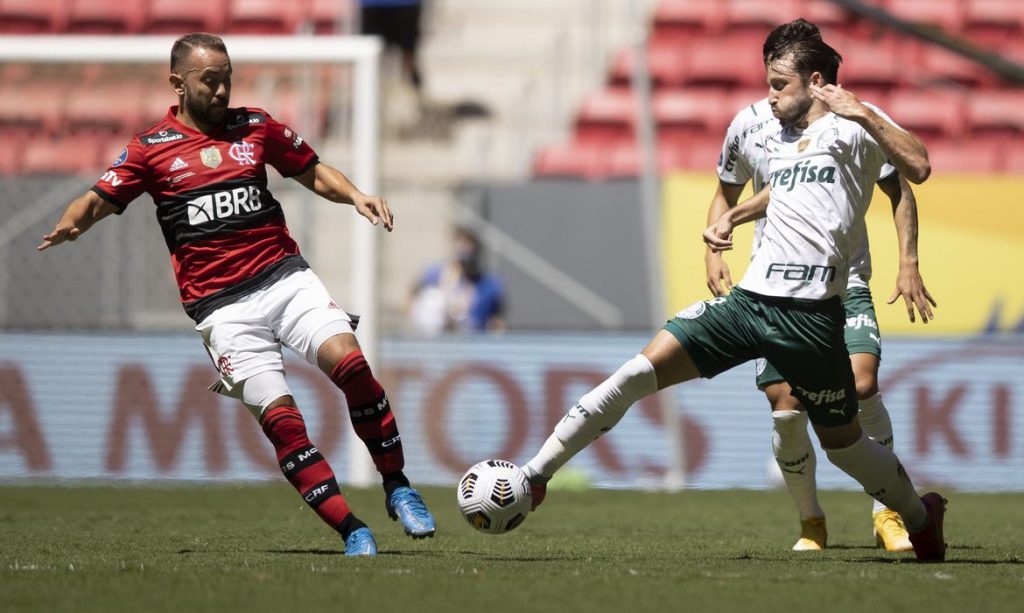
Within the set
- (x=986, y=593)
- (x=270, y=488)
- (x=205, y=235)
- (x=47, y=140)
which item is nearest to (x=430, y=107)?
(x=47, y=140)

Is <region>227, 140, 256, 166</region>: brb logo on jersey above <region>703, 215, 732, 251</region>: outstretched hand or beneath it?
above

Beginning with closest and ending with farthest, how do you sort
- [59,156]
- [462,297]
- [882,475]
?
[882,475]
[59,156]
[462,297]

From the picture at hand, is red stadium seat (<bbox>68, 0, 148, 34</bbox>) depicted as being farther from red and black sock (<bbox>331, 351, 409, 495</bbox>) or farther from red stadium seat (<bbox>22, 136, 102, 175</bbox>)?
red and black sock (<bbox>331, 351, 409, 495</bbox>)

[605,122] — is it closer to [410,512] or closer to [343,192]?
[343,192]

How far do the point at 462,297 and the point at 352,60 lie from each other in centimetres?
297

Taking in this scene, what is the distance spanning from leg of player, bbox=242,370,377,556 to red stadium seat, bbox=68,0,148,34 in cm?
1167

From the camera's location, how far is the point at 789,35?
5832 mm

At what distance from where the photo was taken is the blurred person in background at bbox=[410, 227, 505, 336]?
13.6m

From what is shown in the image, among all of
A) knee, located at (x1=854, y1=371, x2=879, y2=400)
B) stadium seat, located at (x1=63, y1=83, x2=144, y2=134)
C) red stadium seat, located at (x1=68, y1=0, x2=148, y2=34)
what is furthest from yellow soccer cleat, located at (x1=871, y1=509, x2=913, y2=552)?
red stadium seat, located at (x1=68, y1=0, x2=148, y2=34)

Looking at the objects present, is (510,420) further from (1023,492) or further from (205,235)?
(205,235)

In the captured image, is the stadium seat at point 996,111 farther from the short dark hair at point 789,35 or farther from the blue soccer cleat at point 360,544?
the blue soccer cleat at point 360,544

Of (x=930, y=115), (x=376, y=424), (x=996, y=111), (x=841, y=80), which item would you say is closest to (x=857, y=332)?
(x=376, y=424)

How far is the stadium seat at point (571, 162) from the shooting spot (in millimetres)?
15859

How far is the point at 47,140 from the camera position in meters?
11.9
